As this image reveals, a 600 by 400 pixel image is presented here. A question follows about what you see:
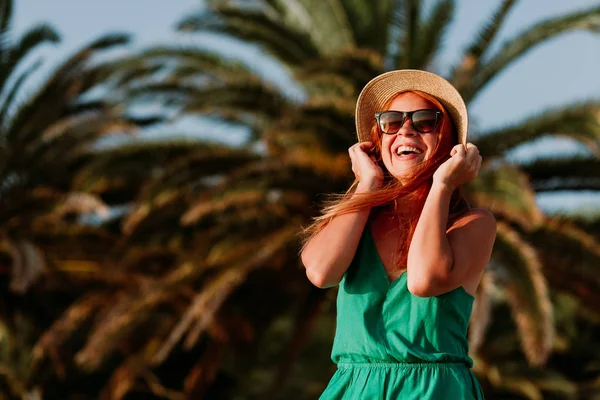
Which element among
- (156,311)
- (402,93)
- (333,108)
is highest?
(402,93)

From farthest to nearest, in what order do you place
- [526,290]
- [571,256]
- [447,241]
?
[571,256]
[526,290]
[447,241]

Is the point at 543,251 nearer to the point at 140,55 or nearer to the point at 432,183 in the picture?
the point at 140,55

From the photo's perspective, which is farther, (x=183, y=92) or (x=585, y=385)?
(x=585, y=385)

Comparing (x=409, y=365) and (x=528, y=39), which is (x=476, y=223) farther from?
(x=528, y=39)

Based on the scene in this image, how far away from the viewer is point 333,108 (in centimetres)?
1303

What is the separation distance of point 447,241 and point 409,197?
0.99 ft

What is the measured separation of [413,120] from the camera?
3.55 m

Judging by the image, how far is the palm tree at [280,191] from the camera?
13055 mm

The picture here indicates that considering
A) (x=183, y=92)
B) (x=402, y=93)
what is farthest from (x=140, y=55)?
(x=402, y=93)

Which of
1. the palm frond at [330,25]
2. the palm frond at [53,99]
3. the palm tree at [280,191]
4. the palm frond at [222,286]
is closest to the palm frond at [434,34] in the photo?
the palm tree at [280,191]

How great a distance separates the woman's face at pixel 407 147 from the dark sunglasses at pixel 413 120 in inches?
0.5

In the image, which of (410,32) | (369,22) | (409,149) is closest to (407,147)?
(409,149)

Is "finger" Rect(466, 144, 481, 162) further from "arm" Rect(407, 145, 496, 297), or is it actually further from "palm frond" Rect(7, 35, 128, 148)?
"palm frond" Rect(7, 35, 128, 148)

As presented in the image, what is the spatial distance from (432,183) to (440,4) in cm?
1121
